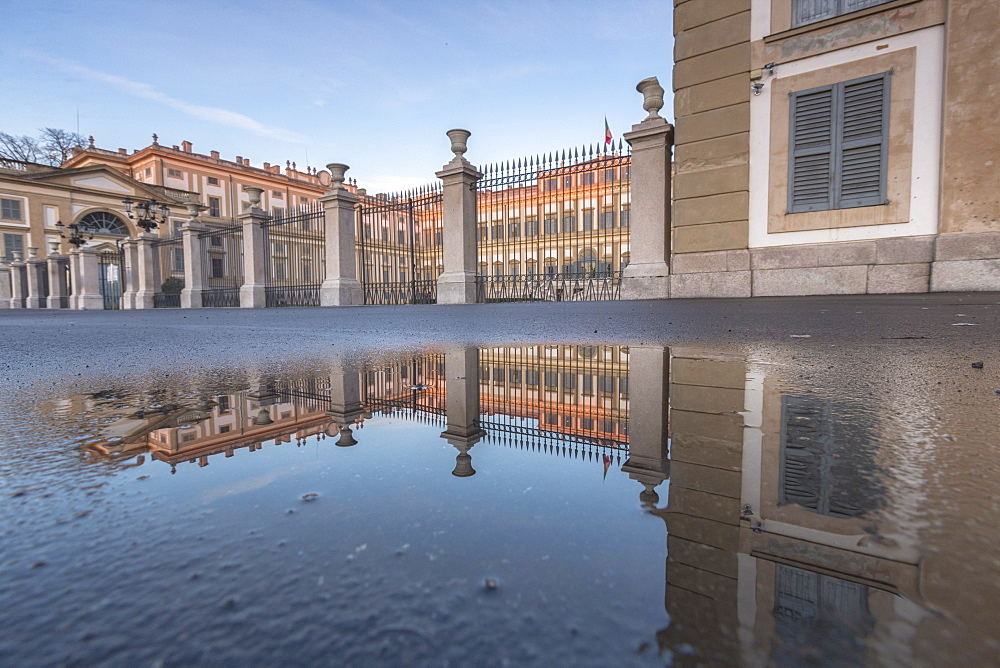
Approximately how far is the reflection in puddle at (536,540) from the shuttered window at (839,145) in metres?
9.16

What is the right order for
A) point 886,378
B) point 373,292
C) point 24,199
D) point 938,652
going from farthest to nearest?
point 24,199 → point 373,292 → point 886,378 → point 938,652

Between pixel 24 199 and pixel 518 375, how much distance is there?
4961 centimetres

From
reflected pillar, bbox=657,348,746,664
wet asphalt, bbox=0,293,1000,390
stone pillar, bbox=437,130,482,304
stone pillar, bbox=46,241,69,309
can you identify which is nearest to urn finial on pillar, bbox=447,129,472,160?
stone pillar, bbox=437,130,482,304

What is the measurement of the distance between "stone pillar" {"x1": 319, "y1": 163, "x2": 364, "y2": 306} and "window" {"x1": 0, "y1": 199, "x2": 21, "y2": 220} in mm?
37236

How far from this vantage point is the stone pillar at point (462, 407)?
1157 mm

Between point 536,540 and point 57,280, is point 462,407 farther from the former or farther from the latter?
point 57,280

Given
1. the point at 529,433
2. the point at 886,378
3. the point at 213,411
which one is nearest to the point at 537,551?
the point at 529,433

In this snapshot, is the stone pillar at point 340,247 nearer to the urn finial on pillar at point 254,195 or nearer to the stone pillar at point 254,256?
the urn finial on pillar at point 254,195

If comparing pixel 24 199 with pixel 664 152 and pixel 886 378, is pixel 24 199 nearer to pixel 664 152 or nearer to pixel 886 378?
pixel 664 152

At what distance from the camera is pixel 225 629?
19.6 inches

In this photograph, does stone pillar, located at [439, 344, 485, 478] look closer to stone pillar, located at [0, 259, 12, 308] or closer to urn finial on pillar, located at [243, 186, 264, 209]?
urn finial on pillar, located at [243, 186, 264, 209]

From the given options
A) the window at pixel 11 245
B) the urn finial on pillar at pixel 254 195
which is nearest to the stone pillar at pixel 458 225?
the urn finial on pillar at pixel 254 195

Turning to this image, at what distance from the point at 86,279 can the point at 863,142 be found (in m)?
33.0

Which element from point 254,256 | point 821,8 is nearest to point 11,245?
point 254,256
